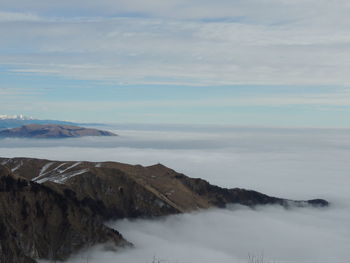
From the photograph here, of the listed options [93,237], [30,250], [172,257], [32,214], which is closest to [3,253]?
[30,250]

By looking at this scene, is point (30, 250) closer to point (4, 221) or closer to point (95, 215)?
point (4, 221)

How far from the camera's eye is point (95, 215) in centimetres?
19912

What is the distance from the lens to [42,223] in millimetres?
184750

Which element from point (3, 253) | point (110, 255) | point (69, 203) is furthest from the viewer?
point (69, 203)

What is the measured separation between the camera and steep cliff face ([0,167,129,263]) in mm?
170125

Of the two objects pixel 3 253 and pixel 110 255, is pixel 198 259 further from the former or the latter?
pixel 3 253

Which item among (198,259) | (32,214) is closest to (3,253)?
(32,214)

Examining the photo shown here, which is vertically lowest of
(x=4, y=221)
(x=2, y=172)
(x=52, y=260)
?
(x=52, y=260)

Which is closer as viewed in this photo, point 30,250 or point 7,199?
point 30,250

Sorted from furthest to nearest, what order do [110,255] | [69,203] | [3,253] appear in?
[69,203] → [110,255] → [3,253]

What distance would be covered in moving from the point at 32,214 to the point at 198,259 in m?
72.8

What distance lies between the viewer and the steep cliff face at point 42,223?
170 metres

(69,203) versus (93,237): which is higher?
(69,203)

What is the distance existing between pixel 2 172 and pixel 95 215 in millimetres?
43336
